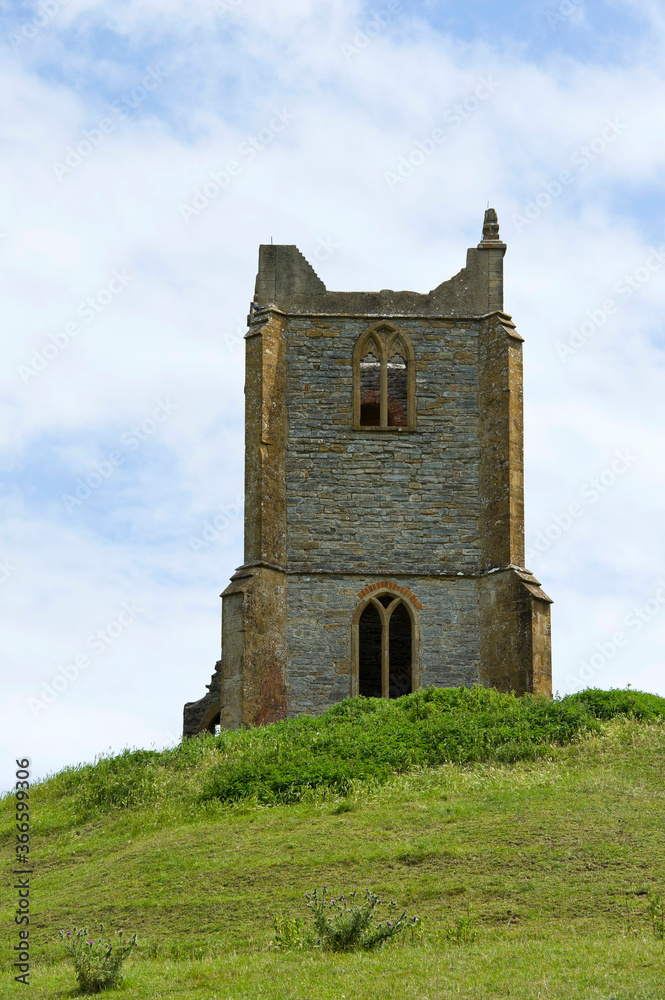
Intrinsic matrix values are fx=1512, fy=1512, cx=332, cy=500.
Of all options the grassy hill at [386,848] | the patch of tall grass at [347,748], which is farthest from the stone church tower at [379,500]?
the grassy hill at [386,848]

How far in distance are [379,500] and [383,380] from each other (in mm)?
2458

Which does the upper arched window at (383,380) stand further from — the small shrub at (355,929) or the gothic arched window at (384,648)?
the small shrub at (355,929)

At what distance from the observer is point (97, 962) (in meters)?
12.9

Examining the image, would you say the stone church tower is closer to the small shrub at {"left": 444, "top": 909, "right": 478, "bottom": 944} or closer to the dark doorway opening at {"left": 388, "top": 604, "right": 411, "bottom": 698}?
the dark doorway opening at {"left": 388, "top": 604, "right": 411, "bottom": 698}

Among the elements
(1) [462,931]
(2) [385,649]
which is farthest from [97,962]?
(2) [385,649]

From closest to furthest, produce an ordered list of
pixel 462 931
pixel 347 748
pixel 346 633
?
pixel 462 931, pixel 347 748, pixel 346 633

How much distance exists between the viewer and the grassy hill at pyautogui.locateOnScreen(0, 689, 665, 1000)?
12617 mm

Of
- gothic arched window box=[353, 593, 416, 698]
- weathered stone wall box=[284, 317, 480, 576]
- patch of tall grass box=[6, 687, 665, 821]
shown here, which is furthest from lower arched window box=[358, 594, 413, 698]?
patch of tall grass box=[6, 687, 665, 821]

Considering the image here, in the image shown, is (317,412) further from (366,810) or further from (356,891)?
(356,891)

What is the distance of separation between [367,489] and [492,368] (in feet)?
11.0

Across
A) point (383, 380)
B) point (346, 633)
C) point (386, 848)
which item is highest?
point (383, 380)

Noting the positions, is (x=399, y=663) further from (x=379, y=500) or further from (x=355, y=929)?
(x=355, y=929)

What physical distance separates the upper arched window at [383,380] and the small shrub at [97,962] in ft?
51.5

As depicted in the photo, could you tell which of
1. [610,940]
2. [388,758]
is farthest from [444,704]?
[610,940]
